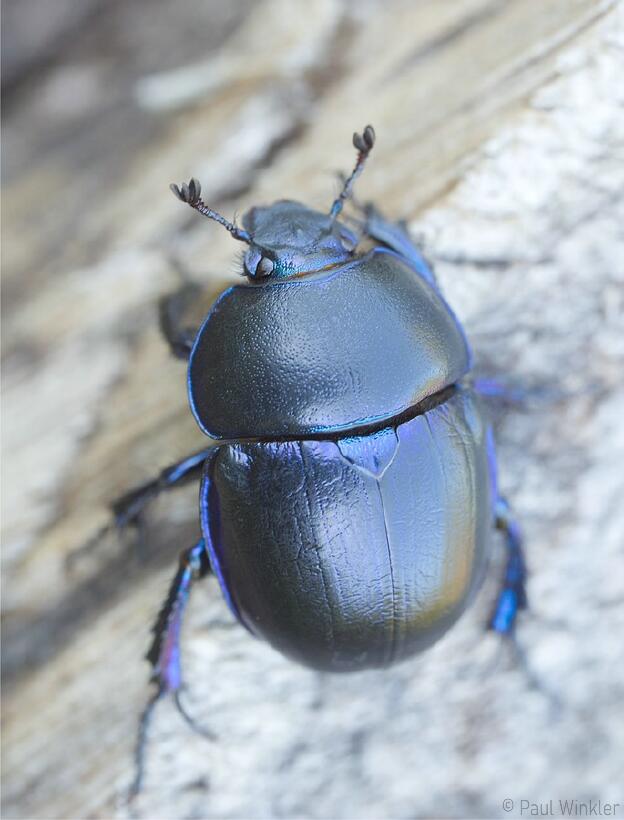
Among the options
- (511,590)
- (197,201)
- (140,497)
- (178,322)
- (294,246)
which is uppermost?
(197,201)

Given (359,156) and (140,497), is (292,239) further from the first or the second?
(140,497)

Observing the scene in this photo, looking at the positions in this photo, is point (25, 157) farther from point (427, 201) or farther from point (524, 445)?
point (524, 445)

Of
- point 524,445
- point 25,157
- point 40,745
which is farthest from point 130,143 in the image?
point 40,745

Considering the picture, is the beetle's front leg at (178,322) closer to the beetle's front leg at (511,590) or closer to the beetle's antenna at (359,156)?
the beetle's antenna at (359,156)

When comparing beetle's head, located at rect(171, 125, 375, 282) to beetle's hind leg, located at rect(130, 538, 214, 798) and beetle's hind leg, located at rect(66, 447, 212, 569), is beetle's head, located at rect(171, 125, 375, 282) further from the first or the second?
beetle's hind leg, located at rect(130, 538, 214, 798)

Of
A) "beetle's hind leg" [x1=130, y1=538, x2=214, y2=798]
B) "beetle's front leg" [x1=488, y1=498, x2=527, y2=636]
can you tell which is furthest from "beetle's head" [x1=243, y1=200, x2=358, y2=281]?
"beetle's front leg" [x1=488, y1=498, x2=527, y2=636]

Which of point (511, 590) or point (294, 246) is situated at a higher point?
point (294, 246)

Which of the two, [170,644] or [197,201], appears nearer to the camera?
[197,201]

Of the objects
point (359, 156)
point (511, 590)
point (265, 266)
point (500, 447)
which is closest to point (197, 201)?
point (265, 266)

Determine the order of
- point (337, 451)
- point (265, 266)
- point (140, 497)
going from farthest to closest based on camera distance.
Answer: point (140, 497) → point (265, 266) → point (337, 451)
